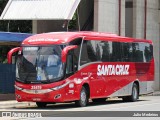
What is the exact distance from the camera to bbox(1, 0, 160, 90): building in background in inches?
1303

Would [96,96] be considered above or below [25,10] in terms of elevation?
below

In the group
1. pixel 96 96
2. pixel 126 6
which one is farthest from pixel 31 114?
pixel 126 6

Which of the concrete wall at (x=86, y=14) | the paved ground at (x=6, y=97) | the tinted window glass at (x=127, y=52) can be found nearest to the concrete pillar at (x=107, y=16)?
the concrete wall at (x=86, y=14)

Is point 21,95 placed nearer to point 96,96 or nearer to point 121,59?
point 96,96

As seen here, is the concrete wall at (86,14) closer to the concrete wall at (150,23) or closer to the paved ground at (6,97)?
the concrete wall at (150,23)

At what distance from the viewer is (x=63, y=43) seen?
2347cm

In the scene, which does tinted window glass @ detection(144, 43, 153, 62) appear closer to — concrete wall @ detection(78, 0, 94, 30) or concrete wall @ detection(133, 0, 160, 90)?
concrete wall @ detection(133, 0, 160, 90)

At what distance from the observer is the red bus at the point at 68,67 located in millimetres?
23109

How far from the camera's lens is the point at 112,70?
27.4m

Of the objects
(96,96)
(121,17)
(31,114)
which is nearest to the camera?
(31,114)

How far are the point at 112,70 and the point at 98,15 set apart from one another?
32.3ft

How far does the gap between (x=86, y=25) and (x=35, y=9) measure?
809 centimetres

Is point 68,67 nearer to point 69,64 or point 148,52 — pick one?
point 69,64

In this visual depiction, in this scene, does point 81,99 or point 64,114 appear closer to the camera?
point 64,114
